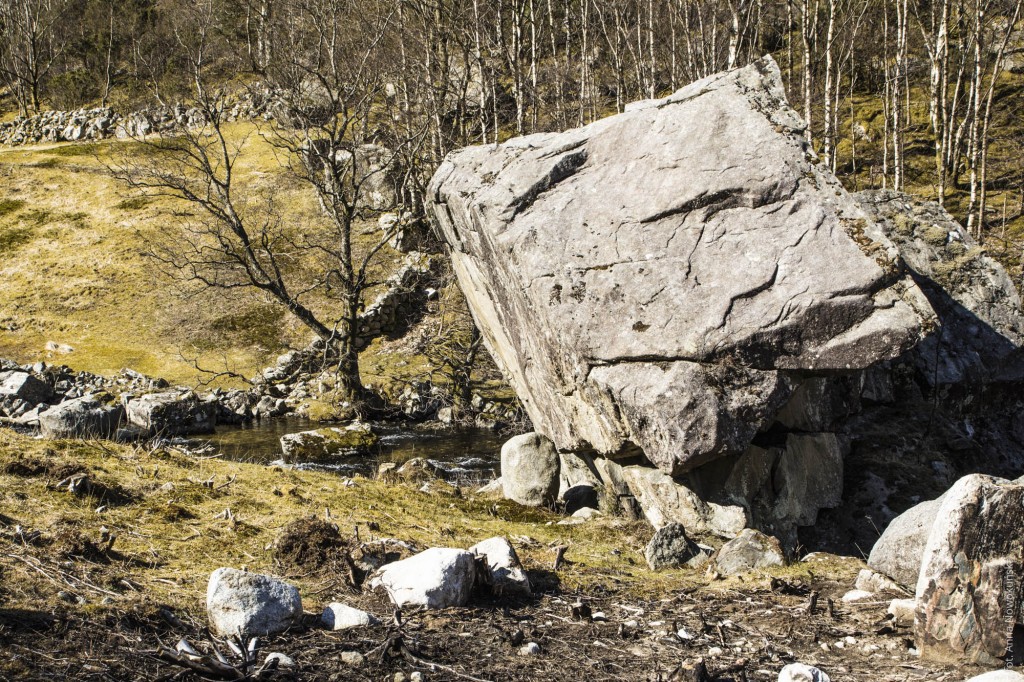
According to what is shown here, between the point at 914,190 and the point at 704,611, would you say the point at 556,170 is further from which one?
the point at 914,190

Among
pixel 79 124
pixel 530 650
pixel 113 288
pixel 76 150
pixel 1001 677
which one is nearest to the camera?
pixel 1001 677

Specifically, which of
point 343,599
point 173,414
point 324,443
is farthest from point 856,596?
point 173,414

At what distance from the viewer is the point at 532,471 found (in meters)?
10.9

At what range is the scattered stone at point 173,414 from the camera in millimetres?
18281

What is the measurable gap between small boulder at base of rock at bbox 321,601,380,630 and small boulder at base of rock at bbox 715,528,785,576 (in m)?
3.39

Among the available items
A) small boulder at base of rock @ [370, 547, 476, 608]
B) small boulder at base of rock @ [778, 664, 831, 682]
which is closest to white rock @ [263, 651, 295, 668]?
small boulder at base of rock @ [370, 547, 476, 608]

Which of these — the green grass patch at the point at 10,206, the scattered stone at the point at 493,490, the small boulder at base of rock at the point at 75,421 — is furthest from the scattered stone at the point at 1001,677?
the green grass patch at the point at 10,206

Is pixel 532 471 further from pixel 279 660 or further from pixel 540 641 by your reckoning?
pixel 279 660

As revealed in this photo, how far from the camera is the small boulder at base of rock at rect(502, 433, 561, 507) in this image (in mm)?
10766

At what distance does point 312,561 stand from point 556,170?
18.2 feet

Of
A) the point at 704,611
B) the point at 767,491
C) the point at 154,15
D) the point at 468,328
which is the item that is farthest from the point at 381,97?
the point at 154,15

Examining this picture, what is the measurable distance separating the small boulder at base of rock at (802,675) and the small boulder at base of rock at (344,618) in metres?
2.54

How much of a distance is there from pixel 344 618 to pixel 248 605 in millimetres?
639

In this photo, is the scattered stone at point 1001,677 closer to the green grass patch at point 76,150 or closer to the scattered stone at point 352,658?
the scattered stone at point 352,658
